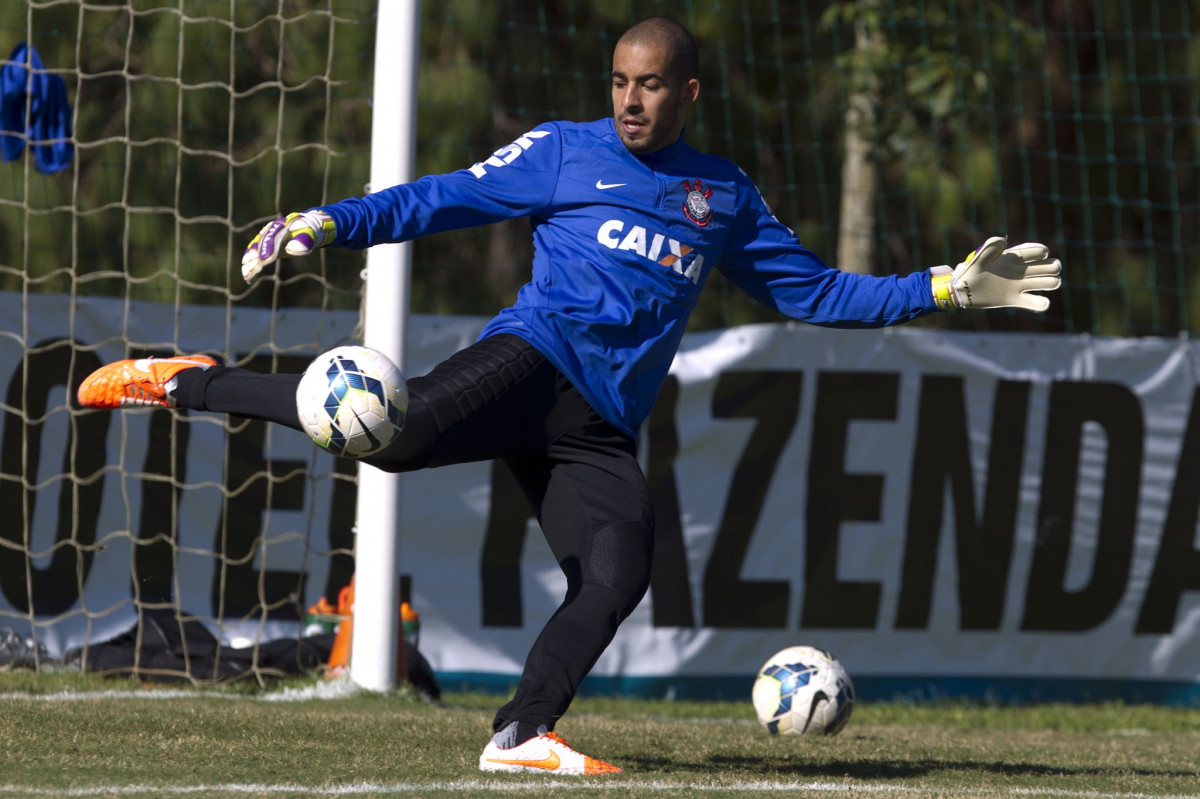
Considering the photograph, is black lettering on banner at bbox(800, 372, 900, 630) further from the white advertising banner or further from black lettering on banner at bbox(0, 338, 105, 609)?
black lettering on banner at bbox(0, 338, 105, 609)

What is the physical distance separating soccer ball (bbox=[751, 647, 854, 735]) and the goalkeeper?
1.75 metres

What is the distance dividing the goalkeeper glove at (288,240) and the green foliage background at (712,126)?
18.3ft

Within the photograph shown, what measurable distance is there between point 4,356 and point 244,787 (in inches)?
162

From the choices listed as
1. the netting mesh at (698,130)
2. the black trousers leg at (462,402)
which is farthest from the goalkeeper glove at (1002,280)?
the netting mesh at (698,130)

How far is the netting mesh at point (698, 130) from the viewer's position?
9.62 metres

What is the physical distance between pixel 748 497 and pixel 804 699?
2239 millimetres

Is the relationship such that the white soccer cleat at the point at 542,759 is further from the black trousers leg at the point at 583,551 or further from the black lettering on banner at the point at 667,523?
the black lettering on banner at the point at 667,523

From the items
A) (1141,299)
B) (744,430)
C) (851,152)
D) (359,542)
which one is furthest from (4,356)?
(1141,299)

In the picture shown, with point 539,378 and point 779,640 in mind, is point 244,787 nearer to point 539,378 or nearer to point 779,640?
point 539,378

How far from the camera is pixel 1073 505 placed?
793cm

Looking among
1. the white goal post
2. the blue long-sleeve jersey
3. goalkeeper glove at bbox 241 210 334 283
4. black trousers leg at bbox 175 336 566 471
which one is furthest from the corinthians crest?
the white goal post

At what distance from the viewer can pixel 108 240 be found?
10.6 meters

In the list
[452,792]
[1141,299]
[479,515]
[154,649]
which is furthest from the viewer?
[1141,299]

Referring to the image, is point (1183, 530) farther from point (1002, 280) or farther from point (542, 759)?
point (542, 759)
